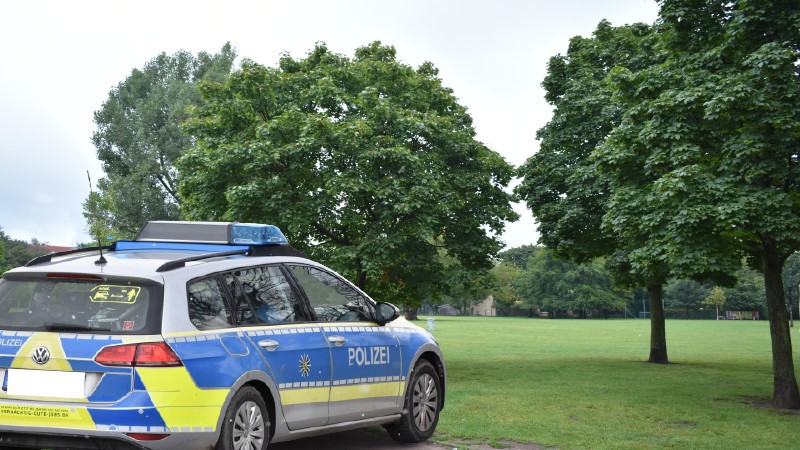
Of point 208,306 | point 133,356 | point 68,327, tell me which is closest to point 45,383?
point 68,327

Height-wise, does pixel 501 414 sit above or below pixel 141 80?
below

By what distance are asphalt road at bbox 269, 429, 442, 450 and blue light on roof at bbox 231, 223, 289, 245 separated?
2314 mm

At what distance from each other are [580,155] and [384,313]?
19.0 meters

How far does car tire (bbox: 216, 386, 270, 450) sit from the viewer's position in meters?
7.55

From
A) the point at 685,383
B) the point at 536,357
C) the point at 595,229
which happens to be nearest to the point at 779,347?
the point at 685,383

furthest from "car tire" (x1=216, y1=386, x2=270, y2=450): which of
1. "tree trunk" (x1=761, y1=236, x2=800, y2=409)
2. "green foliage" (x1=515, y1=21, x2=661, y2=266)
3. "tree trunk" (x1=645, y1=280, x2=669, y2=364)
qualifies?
"tree trunk" (x1=645, y1=280, x2=669, y2=364)

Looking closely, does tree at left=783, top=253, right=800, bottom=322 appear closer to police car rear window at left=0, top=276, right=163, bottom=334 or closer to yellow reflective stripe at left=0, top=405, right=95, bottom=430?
police car rear window at left=0, top=276, right=163, bottom=334

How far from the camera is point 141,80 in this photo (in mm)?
67438

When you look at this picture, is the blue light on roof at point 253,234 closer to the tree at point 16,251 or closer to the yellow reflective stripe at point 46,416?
the yellow reflective stripe at point 46,416

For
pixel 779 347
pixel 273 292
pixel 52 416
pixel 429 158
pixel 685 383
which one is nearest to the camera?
pixel 52 416

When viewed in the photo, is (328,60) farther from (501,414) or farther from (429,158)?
(501,414)

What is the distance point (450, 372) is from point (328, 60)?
30.4 feet

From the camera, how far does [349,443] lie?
412 inches

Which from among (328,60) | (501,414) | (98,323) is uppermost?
(328,60)
